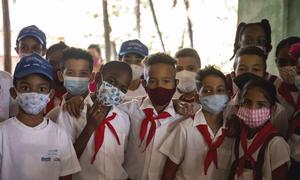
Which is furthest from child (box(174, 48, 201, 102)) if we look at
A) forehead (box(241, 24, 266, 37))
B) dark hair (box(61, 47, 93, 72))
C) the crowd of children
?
dark hair (box(61, 47, 93, 72))

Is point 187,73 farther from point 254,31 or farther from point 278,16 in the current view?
point 278,16

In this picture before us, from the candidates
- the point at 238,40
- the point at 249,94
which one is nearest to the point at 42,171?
the point at 249,94

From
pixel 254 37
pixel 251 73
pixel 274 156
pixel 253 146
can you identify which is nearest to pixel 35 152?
pixel 253 146

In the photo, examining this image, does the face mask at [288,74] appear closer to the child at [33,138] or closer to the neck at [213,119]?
the neck at [213,119]

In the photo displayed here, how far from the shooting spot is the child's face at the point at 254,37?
398 cm

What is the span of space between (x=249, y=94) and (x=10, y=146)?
1.78 m

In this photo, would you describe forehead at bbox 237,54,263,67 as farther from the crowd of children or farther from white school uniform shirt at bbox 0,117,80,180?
white school uniform shirt at bbox 0,117,80,180

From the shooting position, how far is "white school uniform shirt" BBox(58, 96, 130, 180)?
3.23 meters

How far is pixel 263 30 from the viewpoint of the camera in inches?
158

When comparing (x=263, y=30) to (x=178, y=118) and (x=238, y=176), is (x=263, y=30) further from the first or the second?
(x=238, y=176)

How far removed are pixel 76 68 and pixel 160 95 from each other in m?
0.75

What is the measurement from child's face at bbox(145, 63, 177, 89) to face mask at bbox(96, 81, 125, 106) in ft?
1.03

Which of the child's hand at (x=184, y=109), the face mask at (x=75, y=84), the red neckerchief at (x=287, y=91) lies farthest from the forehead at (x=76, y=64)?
the red neckerchief at (x=287, y=91)

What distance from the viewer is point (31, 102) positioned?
2.88 m
